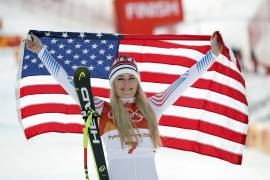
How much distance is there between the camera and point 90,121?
5289 millimetres

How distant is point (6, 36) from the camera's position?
38.8 m

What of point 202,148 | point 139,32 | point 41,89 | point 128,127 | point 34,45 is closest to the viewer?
point 128,127

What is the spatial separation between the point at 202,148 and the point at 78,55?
1390 mm

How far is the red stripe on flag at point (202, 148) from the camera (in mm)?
6793

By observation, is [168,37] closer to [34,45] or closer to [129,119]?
[34,45]

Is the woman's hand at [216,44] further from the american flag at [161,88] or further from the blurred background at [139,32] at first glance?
the blurred background at [139,32]

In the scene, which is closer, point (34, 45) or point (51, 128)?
point (34, 45)

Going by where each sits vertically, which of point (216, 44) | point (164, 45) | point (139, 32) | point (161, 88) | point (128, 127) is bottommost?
point (128, 127)

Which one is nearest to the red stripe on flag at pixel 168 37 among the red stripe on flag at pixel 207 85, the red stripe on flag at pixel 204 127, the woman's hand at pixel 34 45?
the red stripe on flag at pixel 207 85

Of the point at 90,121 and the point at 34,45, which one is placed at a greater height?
the point at 34,45

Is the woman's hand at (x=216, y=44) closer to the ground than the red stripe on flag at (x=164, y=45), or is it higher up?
closer to the ground

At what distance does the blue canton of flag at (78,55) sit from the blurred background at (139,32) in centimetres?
295

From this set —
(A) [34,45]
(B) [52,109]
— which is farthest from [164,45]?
(A) [34,45]

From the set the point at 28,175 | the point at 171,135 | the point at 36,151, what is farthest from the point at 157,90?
the point at 36,151
